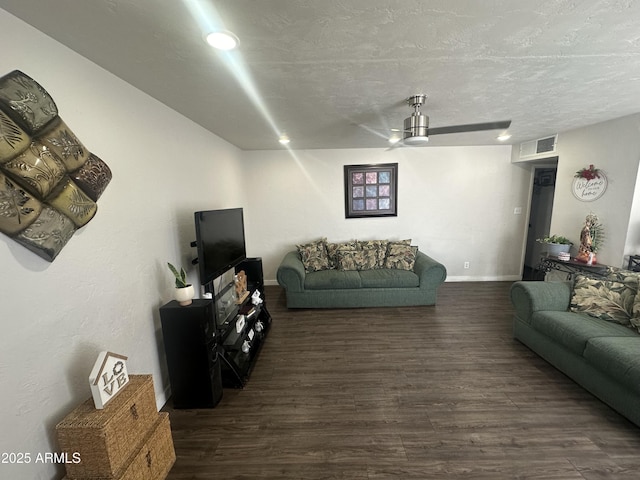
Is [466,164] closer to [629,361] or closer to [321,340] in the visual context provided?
[629,361]

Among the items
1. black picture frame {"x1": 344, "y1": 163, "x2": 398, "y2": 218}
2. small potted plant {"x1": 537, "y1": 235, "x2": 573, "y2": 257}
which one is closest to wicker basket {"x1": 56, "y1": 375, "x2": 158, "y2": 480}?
black picture frame {"x1": 344, "y1": 163, "x2": 398, "y2": 218}

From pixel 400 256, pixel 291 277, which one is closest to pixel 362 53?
pixel 291 277

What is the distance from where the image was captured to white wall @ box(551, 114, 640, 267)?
8.86 ft

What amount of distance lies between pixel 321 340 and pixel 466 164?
377 centimetres

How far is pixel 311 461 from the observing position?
1.57m

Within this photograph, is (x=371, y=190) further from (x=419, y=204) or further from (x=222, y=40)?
(x=222, y=40)

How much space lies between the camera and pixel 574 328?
2.14 m

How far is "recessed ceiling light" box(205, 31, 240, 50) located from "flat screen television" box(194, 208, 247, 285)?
48.1 inches

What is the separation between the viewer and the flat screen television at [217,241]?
2.12m

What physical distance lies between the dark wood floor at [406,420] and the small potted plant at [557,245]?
1.45m

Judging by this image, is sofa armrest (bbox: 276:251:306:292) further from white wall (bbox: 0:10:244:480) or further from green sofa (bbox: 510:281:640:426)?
green sofa (bbox: 510:281:640:426)

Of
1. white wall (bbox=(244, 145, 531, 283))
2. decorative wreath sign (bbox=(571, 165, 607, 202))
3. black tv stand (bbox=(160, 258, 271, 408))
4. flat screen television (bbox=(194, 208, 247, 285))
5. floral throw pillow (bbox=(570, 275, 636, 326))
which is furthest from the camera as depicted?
white wall (bbox=(244, 145, 531, 283))

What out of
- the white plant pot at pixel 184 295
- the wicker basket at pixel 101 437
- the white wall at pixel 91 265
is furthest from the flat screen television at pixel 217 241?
the wicker basket at pixel 101 437

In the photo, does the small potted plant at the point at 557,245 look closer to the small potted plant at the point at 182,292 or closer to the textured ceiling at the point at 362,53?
the textured ceiling at the point at 362,53
